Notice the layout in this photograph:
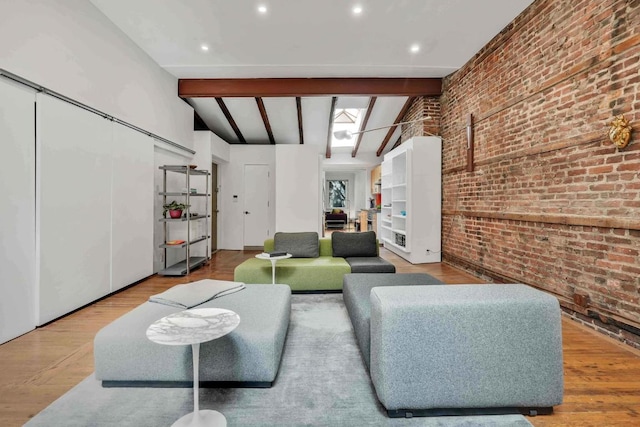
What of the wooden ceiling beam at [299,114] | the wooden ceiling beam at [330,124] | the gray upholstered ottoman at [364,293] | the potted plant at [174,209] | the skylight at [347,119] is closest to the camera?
the gray upholstered ottoman at [364,293]

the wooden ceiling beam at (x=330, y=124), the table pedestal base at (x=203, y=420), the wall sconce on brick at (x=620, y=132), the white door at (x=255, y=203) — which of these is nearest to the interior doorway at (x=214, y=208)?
the white door at (x=255, y=203)

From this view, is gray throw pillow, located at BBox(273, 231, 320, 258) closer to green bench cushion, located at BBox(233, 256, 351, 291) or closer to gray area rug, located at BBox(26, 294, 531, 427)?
green bench cushion, located at BBox(233, 256, 351, 291)

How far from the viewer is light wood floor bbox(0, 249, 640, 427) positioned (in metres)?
1.56

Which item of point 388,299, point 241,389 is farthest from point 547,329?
point 241,389

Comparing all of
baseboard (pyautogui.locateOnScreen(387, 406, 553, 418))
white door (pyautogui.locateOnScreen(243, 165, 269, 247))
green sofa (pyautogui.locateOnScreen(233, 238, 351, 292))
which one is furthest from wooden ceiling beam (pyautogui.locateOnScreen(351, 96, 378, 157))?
baseboard (pyautogui.locateOnScreen(387, 406, 553, 418))

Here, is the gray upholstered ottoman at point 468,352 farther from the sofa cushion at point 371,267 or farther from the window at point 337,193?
the window at point 337,193

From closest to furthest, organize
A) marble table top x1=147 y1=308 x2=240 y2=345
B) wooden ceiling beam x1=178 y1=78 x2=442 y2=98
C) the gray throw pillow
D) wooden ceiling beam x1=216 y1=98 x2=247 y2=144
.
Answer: marble table top x1=147 y1=308 x2=240 y2=345 → the gray throw pillow → wooden ceiling beam x1=178 y1=78 x2=442 y2=98 → wooden ceiling beam x1=216 y1=98 x2=247 y2=144

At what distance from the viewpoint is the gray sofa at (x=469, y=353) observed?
147cm

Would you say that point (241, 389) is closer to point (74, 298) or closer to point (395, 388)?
point (395, 388)

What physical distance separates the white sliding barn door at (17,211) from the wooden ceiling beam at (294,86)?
121 inches

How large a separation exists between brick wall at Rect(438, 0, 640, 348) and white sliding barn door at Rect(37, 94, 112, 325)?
4947mm

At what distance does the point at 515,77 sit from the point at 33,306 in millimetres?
5704

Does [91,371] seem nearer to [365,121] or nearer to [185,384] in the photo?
[185,384]

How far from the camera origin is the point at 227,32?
3934 mm
